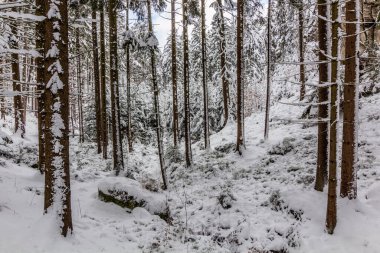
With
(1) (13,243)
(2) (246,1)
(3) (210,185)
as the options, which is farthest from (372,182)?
(2) (246,1)

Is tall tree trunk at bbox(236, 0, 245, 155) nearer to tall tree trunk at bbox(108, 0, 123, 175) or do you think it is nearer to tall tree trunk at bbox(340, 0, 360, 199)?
tall tree trunk at bbox(108, 0, 123, 175)

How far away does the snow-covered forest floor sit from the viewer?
8117 millimetres

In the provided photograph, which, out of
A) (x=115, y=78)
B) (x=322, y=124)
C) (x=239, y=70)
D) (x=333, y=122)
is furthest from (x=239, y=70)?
(x=333, y=122)

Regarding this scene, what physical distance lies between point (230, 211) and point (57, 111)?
686 centimetres

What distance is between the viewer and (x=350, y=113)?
940 cm

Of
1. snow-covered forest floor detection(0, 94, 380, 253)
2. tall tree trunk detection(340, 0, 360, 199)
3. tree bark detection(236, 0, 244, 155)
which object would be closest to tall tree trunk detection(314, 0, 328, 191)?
snow-covered forest floor detection(0, 94, 380, 253)

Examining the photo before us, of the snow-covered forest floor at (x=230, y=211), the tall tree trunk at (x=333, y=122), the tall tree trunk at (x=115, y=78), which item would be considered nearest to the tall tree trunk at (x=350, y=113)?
the snow-covered forest floor at (x=230, y=211)

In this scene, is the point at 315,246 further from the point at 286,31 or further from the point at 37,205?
the point at 286,31

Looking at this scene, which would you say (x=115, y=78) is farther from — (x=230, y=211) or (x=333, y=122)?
(x=333, y=122)

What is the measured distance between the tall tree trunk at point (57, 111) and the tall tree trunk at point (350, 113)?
7195 millimetres

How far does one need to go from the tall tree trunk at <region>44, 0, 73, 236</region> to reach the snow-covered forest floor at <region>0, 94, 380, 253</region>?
0.64 metres

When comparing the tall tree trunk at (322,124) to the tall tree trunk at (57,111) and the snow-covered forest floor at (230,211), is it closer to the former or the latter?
the snow-covered forest floor at (230,211)

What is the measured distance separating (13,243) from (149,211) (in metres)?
4.93

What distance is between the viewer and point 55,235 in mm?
7586
